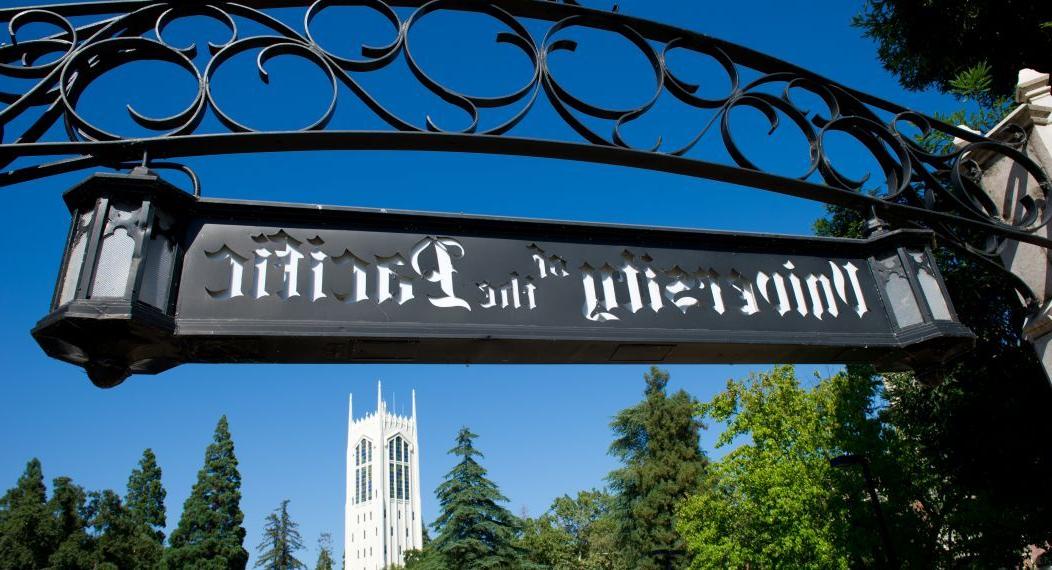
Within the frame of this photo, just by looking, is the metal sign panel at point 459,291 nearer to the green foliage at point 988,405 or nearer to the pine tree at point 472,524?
the green foliage at point 988,405

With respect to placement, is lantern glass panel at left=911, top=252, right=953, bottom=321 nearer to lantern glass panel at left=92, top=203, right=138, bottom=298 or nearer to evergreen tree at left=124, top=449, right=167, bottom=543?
lantern glass panel at left=92, top=203, right=138, bottom=298

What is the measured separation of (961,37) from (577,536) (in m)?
52.9

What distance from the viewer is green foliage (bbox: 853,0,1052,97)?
8.53m

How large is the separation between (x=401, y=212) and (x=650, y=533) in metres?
41.4

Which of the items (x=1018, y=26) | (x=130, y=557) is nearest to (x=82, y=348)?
(x=1018, y=26)

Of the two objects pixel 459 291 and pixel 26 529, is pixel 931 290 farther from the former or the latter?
pixel 26 529

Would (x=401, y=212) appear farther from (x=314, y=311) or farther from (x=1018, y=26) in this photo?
(x=1018, y=26)

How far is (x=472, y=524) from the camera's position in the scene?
127ft

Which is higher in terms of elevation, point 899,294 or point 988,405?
point 988,405

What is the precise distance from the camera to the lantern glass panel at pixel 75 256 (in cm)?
223

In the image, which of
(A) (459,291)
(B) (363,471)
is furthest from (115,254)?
(B) (363,471)

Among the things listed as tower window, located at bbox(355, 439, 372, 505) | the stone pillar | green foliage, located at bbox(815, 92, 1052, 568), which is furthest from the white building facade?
the stone pillar

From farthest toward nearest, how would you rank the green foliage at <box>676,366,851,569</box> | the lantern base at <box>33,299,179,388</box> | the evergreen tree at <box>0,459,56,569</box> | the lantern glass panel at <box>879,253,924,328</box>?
the evergreen tree at <box>0,459,56,569</box> → the green foliage at <box>676,366,851,569</box> → the lantern glass panel at <box>879,253,924,328</box> → the lantern base at <box>33,299,179,388</box>

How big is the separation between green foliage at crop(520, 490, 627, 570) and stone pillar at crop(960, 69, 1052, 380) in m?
39.3
